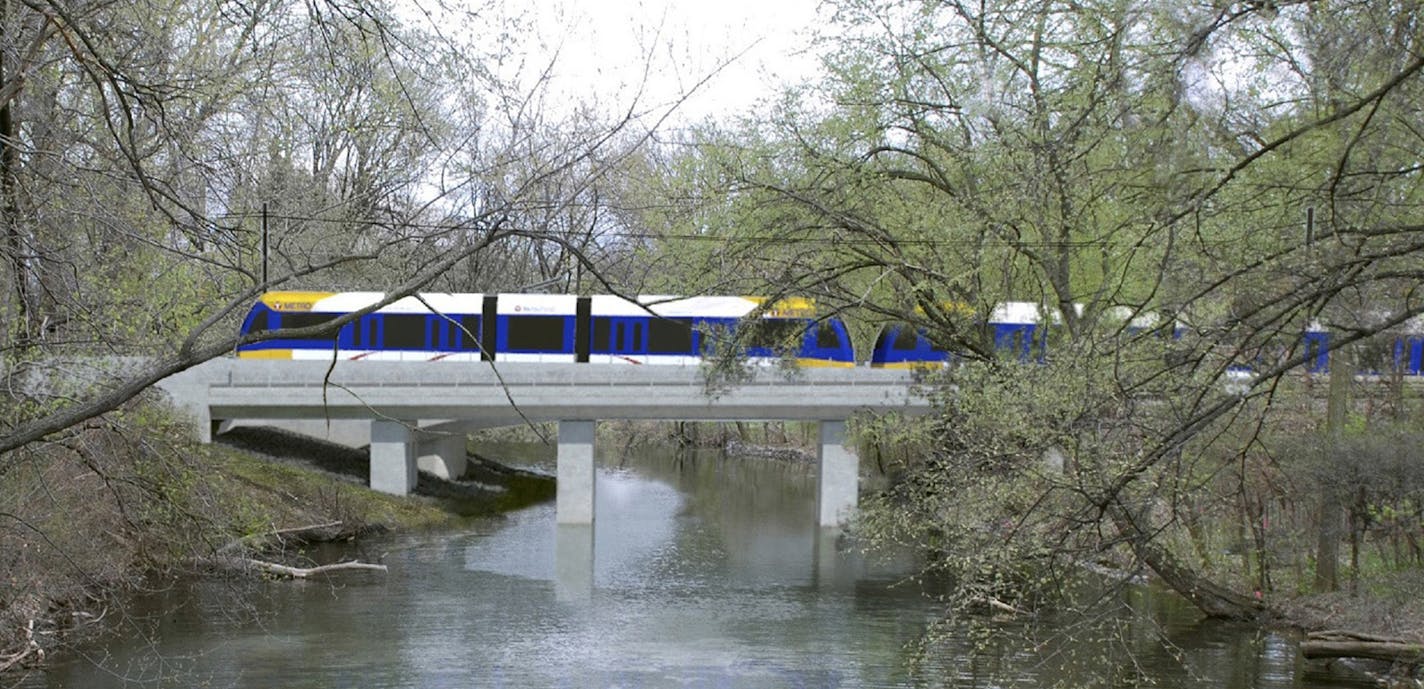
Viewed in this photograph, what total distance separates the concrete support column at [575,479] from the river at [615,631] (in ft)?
3.35

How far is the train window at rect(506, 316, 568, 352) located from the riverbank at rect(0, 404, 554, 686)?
14.5 ft

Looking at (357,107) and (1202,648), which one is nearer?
(357,107)

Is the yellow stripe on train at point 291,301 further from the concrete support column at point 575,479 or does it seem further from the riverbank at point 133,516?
the concrete support column at point 575,479

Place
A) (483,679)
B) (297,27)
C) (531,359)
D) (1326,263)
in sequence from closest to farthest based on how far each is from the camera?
(297,27)
(1326,263)
(483,679)
(531,359)

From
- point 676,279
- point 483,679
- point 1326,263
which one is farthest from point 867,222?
point 1326,263

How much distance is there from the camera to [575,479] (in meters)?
29.8

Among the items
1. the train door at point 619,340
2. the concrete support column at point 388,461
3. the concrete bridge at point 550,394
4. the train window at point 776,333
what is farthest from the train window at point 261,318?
the train window at point 776,333

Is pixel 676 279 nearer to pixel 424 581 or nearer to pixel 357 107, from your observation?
pixel 424 581

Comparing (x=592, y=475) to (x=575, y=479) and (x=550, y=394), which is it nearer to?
(x=575, y=479)

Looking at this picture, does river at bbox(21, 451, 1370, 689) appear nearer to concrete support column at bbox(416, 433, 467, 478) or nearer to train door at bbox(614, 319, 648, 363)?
train door at bbox(614, 319, 648, 363)

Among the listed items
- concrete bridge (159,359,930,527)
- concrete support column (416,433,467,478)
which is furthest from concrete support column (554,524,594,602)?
concrete support column (416,433,467,478)

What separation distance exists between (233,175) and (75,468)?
6726mm

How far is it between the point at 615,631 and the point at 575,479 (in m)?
11.2

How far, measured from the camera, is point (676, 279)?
17.9 meters
